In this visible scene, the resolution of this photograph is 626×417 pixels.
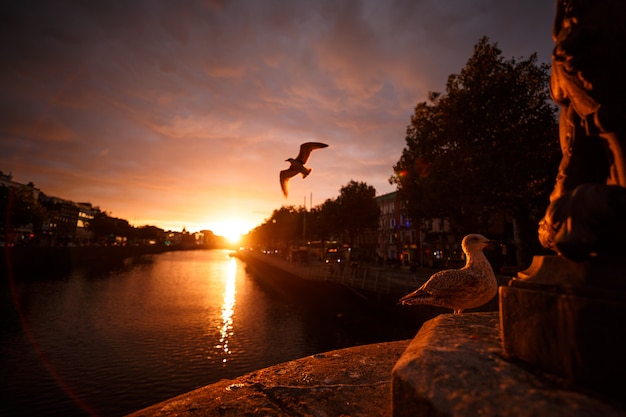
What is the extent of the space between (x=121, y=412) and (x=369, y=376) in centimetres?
1237

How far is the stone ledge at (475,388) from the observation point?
4.50 feet

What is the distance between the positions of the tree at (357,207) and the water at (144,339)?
→ 22.4 m

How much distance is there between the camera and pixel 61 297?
1304 inches

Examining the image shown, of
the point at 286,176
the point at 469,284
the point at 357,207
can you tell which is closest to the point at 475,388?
the point at 469,284

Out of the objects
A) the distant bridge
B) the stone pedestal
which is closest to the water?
the distant bridge

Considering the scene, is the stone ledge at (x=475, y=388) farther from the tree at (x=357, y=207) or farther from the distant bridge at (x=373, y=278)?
the tree at (x=357, y=207)

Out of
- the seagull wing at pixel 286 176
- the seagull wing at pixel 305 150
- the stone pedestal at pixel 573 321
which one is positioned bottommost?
the stone pedestal at pixel 573 321

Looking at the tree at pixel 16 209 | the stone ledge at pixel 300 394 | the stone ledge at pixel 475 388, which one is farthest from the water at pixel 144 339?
the tree at pixel 16 209

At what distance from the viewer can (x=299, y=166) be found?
10516 mm

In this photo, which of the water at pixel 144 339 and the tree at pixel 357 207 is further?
the tree at pixel 357 207

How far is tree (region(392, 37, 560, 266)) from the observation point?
19297 mm

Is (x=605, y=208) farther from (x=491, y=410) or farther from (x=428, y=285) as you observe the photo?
(x=428, y=285)

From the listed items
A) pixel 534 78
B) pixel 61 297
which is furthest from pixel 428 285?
pixel 61 297

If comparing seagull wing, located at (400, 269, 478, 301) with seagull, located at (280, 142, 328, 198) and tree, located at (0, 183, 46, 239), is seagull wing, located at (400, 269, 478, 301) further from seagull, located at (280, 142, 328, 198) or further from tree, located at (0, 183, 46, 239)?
tree, located at (0, 183, 46, 239)
